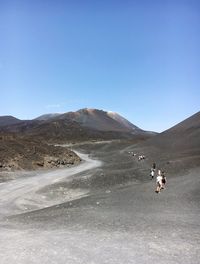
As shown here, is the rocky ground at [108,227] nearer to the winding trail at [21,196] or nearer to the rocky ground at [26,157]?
the winding trail at [21,196]

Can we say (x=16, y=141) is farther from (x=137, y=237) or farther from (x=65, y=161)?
(x=137, y=237)

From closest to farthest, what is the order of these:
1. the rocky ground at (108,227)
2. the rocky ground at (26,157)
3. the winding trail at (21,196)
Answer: the rocky ground at (108,227) < the winding trail at (21,196) < the rocky ground at (26,157)

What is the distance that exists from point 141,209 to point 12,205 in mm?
9733

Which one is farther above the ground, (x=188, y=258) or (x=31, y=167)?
(x=31, y=167)

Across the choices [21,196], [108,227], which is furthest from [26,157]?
[108,227]

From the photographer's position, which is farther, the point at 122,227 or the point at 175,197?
the point at 175,197

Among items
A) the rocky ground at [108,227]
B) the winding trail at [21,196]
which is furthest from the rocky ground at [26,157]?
the rocky ground at [108,227]

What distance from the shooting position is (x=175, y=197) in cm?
2738

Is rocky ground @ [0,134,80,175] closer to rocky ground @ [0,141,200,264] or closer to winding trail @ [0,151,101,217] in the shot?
winding trail @ [0,151,101,217]

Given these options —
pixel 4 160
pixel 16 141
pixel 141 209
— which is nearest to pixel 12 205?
pixel 141 209

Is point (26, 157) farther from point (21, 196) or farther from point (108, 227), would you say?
point (108, 227)

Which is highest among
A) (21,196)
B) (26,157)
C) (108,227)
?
(26,157)

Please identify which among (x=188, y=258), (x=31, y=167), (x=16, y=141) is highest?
(x=16, y=141)

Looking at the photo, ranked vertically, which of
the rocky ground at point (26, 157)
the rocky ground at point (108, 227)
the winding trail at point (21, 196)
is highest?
the rocky ground at point (26, 157)
